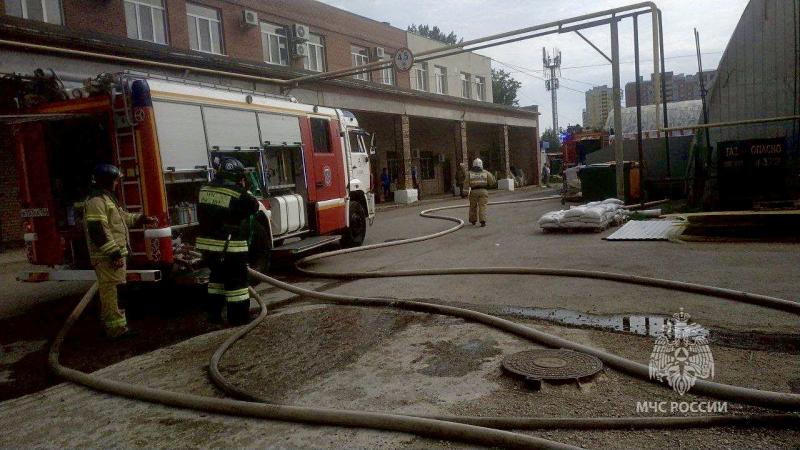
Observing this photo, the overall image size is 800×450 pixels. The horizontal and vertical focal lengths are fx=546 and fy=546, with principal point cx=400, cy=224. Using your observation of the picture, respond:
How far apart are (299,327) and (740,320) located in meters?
3.84

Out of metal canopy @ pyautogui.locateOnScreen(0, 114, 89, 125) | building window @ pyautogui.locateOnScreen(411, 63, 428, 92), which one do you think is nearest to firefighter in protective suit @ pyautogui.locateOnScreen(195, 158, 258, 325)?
metal canopy @ pyautogui.locateOnScreen(0, 114, 89, 125)

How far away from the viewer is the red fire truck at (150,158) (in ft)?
19.8

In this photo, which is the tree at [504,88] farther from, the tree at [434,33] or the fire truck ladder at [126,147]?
the fire truck ladder at [126,147]

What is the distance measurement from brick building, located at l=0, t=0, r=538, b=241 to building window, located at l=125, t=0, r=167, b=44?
32mm

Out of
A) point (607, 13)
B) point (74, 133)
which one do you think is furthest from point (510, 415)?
point (607, 13)

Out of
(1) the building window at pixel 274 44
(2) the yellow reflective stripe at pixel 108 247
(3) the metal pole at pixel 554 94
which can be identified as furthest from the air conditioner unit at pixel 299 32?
(3) the metal pole at pixel 554 94

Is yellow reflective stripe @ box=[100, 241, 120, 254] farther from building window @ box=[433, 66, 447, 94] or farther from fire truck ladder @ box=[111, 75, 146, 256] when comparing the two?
building window @ box=[433, 66, 447, 94]

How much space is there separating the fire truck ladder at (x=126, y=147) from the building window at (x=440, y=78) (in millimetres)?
28645

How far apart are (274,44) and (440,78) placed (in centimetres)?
1374

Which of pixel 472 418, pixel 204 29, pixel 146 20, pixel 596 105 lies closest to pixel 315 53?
pixel 204 29

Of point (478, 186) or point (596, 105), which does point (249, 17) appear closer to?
point (478, 186)

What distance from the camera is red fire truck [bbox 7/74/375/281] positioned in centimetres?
604

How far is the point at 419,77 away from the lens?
3192 centimetres

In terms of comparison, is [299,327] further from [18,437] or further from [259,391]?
[18,437]
